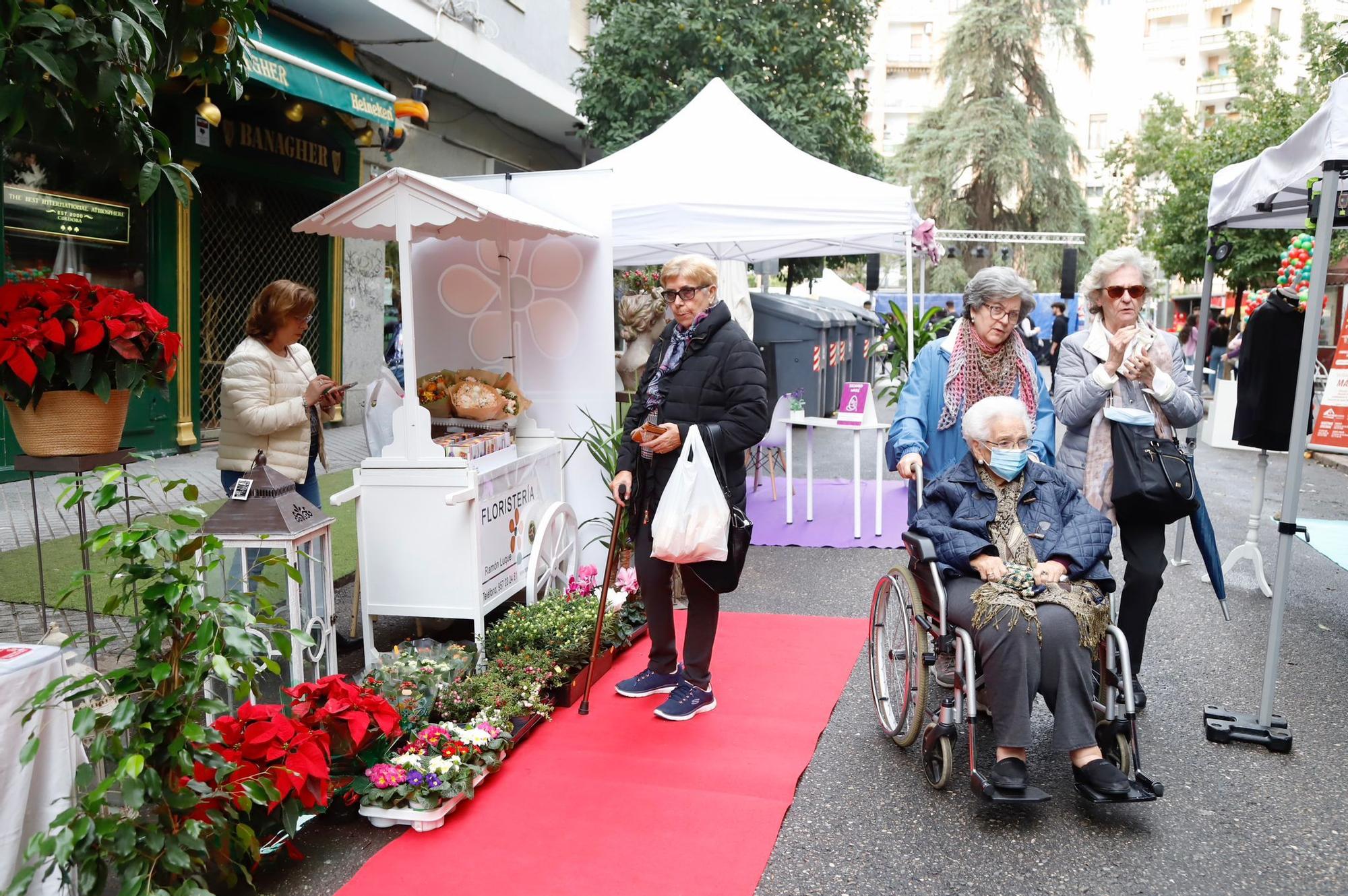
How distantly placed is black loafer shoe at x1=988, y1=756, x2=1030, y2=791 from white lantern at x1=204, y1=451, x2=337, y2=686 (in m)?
2.28

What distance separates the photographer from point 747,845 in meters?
3.20

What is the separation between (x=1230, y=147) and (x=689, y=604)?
1972 centimetres

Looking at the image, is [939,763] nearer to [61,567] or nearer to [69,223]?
[61,567]

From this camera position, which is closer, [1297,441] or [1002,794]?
[1002,794]

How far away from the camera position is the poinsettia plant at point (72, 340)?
2.85 meters

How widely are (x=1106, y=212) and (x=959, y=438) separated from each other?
115ft

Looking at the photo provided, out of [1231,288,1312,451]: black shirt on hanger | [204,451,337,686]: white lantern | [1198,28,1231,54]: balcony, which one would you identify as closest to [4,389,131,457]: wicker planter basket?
[204,451,337,686]: white lantern

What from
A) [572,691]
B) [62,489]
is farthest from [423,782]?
[62,489]

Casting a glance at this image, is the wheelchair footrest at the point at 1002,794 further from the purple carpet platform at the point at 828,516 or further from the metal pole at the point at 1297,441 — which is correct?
the purple carpet platform at the point at 828,516

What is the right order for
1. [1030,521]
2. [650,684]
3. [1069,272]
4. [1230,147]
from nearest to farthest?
[1030,521] < [650,684] < [1069,272] < [1230,147]

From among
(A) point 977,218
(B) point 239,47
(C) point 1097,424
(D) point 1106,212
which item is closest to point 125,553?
(B) point 239,47

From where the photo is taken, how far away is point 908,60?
56438mm

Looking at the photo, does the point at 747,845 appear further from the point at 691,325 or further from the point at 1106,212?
the point at 1106,212

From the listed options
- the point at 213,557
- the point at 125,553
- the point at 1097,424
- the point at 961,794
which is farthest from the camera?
the point at 1097,424
